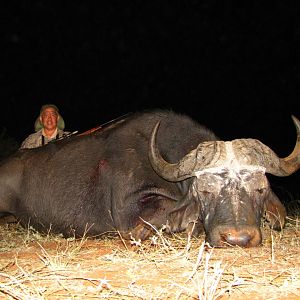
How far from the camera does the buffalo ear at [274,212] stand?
5.13m

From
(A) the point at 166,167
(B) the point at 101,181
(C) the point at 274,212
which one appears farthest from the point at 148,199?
(C) the point at 274,212

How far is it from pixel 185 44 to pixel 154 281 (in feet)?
213

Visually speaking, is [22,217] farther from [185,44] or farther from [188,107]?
[185,44]

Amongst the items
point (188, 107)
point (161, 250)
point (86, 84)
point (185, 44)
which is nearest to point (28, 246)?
point (161, 250)

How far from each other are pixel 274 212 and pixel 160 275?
7.31 feet

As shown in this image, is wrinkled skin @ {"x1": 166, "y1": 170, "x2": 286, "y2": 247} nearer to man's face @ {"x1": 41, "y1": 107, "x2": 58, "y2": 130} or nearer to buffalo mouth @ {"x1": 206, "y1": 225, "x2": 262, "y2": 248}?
buffalo mouth @ {"x1": 206, "y1": 225, "x2": 262, "y2": 248}

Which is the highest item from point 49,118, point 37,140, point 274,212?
point 49,118

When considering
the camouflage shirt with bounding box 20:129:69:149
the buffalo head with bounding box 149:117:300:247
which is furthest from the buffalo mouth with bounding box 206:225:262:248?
the camouflage shirt with bounding box 20:129:69:149

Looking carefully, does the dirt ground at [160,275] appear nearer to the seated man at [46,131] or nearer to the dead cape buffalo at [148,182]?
the dead cape buffalo at [148,182]

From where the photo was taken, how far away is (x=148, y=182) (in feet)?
17.6

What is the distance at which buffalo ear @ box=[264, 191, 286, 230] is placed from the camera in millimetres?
5128

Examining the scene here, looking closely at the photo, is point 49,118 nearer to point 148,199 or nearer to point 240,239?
point 148,199

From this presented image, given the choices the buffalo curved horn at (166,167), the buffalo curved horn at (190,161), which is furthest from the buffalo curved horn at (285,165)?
the buffalo curved horn at (166,167)

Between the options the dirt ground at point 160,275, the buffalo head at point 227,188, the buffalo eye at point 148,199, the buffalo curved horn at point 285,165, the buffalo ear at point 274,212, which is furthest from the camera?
the buffalo eye at point 148,199
